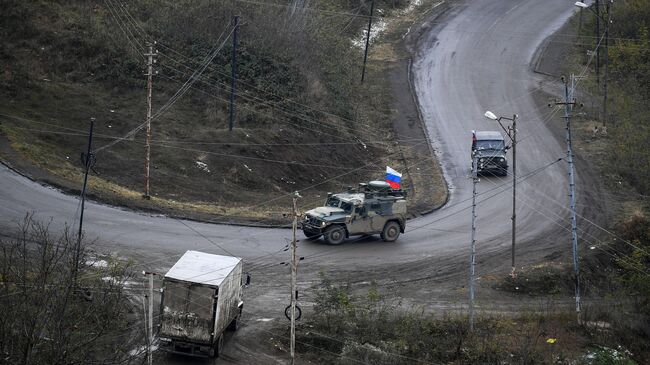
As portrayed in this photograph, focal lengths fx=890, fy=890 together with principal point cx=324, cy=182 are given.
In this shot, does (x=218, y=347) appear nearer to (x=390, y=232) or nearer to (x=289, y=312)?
(x=289, y=312)

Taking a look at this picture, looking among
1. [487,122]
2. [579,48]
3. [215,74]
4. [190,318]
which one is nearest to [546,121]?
[487,122]

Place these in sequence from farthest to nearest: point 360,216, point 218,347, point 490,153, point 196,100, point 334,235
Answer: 1. point 196,100
2. point 490,153
3. point 360,216
4. point 334,235
5. point 218,347

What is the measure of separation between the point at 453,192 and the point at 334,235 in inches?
491

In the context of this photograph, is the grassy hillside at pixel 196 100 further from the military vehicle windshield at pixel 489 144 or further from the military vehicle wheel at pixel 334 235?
the military vehicle wheel at pixel 334 235

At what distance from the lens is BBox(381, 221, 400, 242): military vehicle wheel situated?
3909cm

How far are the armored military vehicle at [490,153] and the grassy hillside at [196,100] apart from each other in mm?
5465

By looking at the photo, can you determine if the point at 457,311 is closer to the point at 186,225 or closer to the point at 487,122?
the point at 186,225

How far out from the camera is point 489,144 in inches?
2012

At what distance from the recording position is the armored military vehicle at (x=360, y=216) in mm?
37531

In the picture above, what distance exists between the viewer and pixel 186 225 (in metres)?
38.6

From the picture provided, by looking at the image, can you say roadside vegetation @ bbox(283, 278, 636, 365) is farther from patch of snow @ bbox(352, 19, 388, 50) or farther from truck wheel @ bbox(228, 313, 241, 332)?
patch of snow @ bbox(352, 19, 388, 50)

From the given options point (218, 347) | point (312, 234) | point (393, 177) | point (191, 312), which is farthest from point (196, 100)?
point (191, 312)

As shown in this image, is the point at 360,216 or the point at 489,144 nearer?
the point at 360,216

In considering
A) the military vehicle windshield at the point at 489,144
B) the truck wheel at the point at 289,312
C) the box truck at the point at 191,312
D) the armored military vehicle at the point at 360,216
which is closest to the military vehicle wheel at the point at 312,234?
the armored military vehicle at the point at 360,216
